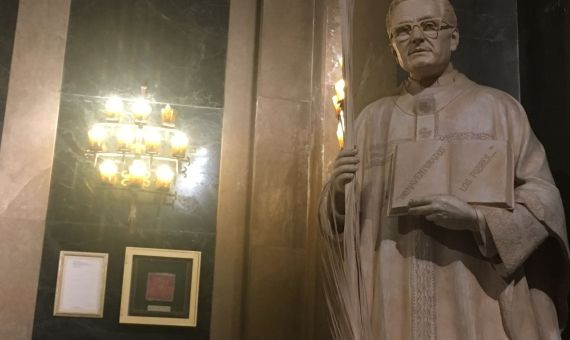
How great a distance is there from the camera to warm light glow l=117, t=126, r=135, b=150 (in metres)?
5.43

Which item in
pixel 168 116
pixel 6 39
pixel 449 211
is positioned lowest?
pixel 449 211

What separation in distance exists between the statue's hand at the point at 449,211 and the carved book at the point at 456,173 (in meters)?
0.07

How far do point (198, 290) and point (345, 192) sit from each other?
7.55 feet

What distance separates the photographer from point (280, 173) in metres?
5.48

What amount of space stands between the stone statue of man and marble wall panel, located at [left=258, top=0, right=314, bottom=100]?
211 centimetres

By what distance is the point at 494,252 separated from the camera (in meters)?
3.18


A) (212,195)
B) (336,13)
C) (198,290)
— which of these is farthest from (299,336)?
(336,13)

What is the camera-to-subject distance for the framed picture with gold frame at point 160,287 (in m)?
5.24

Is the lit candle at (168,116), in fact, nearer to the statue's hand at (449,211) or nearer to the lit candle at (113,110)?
the lit candle at (113,110)

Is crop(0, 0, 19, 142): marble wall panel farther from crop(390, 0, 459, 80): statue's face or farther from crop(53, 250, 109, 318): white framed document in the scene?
crop(390, 0, 459, 80): statue's face

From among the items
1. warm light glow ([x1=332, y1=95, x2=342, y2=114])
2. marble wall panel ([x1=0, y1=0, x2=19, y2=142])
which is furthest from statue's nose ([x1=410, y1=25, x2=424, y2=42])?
marble wall panel ([x1=0, y1=0, x2=19, y2=142])

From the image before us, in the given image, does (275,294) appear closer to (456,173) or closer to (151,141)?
(151,141)

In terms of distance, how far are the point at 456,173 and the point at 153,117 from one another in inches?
112

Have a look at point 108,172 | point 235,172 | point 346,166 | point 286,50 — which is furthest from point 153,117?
point 346,166
